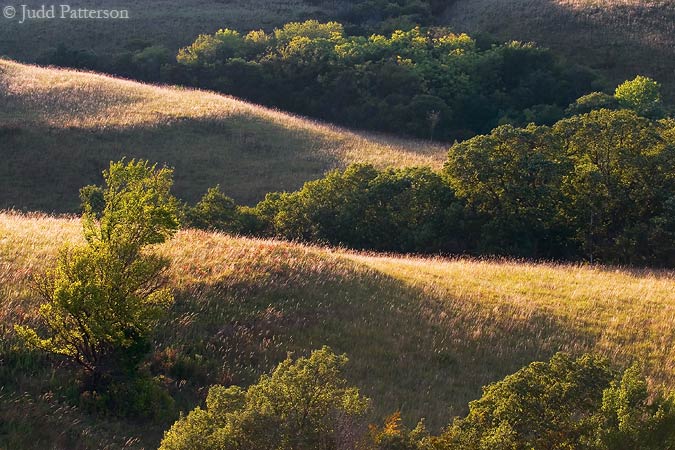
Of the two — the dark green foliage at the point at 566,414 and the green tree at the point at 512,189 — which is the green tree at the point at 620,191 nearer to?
the green tree at the point at 512,189

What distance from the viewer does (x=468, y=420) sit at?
384 inches

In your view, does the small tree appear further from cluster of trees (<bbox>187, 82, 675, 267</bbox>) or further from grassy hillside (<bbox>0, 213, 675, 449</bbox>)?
cluster of trees (<bbox>187, 82, 675, 267</bbox>)

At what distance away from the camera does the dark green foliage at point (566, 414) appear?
8977 millimetres

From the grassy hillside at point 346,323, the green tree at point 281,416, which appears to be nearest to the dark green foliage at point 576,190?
the grassy hillside at point 346,323

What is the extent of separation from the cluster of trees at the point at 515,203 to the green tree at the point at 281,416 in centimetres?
2091

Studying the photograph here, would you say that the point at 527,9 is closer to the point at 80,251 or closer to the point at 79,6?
the point at 79,6

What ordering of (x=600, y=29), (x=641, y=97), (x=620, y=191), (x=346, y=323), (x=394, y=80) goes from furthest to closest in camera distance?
1. (x=600, y=29)
2. (x=394, y=80)
3. (x=641, y=97)
4. (x=620, y=191)
5. (x=346, y=323)

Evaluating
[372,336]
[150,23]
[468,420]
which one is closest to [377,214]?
[372,336]

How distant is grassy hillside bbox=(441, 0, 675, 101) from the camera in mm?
69562

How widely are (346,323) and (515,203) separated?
13.3 meters

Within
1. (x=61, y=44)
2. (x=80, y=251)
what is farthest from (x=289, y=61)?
(x=80, y=251)

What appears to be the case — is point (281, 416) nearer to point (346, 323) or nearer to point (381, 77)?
point (346, 323)

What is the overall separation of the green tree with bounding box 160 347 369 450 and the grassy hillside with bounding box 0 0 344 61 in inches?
2660

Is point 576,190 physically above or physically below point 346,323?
above
